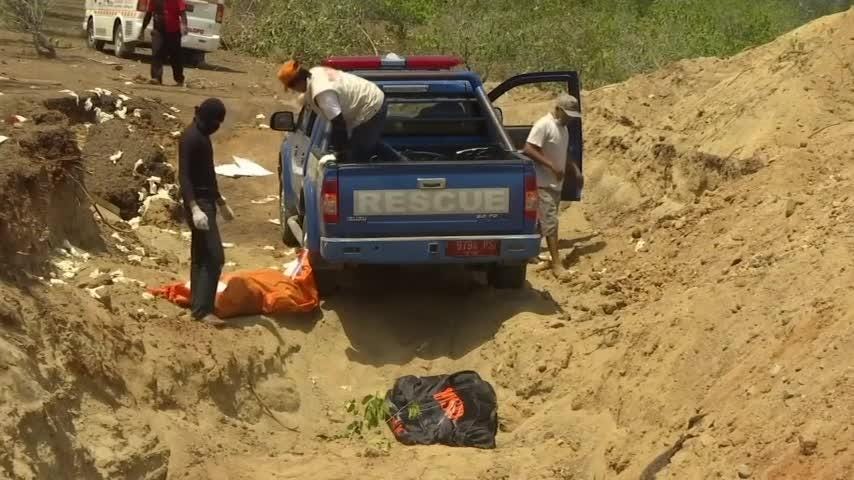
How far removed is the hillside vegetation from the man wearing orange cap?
36.0 ft

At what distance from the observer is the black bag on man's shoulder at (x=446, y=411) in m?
7.52

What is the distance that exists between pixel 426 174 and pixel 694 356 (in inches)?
97.5

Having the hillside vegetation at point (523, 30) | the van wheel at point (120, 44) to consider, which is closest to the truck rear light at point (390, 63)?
the hillside vegetation at point (523, 30)

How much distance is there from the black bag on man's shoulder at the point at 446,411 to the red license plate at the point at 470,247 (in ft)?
3.31

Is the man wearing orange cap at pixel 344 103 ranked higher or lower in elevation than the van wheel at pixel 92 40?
higher

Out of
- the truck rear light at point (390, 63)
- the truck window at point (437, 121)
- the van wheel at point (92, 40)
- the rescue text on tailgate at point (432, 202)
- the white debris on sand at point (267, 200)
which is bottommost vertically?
the white debris on sand at point (267, 200)

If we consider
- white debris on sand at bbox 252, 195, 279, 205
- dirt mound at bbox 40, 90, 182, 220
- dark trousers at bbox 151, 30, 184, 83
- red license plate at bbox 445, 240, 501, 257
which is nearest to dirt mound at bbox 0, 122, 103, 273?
dirt mound at bbox 40, 90, 182, 220

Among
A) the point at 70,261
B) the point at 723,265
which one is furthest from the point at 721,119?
the point at 70,261

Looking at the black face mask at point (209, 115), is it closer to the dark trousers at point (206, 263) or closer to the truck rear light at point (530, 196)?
the dark trousers at point (206, 263)

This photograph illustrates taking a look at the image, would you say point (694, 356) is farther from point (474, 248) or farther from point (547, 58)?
point (547, 58)

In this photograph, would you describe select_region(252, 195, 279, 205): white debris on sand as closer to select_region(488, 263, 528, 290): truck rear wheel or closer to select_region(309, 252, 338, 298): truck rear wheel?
select_region(309, 252, 338, 298): truck rear wheel

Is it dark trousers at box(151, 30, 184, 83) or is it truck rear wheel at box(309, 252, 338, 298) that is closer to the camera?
truck rear wheel at box(309, 252, 338, 298)

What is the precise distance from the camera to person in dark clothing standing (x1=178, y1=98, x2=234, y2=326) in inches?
310

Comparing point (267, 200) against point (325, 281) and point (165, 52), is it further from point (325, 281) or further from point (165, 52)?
point (165, 52)
